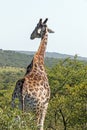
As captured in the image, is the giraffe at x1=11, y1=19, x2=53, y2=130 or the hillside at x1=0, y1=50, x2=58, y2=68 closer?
the giraffe at x1=11, y1=19, x2=53, y2=130

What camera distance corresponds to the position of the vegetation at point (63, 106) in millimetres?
9391

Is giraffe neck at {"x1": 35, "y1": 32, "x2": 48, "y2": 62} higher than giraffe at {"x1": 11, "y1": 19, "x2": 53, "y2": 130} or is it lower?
higher

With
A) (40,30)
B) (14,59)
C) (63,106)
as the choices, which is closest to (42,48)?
(40,30)

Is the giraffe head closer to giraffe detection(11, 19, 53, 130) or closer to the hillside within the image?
giraffe detection(11, 19, 53, 130)

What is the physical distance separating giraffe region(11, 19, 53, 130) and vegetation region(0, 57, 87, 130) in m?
0.58

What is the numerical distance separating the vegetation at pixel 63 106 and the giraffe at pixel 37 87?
0.58 m

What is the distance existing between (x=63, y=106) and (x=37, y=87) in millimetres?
9848

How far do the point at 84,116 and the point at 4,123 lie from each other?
8.59 meters

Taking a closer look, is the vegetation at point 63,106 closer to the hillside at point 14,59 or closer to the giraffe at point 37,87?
the giraffe at point 37,87

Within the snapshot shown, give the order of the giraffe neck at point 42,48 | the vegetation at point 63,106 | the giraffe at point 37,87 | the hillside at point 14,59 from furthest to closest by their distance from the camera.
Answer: the hillside at point 14,59 < the giraffe neck at point 42,48 < the giraffe at point 37,87 < the vegetation at point 63,106

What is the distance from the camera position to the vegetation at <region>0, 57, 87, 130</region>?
30.8 feet

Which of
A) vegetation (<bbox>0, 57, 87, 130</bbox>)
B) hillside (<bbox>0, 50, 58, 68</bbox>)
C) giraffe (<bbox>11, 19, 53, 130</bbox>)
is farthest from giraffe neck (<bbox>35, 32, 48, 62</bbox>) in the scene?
hillside (<bbox>0, 50, 58, 68</bbox>)

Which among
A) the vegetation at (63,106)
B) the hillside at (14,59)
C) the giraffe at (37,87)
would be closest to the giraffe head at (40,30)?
the giraffe at (37,87)

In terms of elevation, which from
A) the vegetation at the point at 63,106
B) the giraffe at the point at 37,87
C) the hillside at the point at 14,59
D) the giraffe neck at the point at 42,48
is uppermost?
the giraffe neck at the point at 42,48
